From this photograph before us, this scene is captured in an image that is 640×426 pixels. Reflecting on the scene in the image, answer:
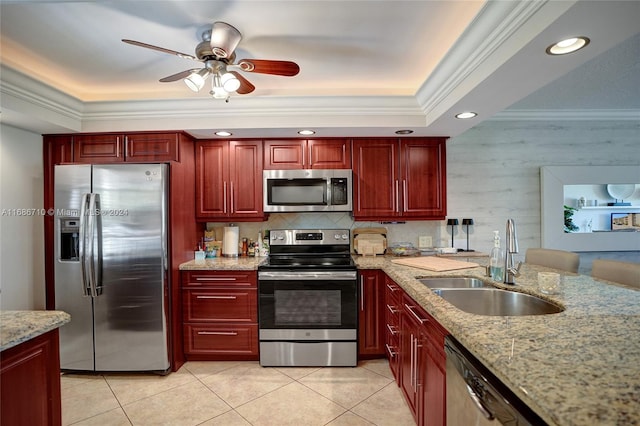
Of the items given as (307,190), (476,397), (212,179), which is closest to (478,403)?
(476,397)

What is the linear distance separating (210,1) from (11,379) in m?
1.88

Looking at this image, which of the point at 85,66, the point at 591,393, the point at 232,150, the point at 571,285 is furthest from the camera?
the point at 232,150

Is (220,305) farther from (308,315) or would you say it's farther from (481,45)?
(481,45)

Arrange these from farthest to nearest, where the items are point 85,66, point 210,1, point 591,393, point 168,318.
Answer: point 168,318 < point 85,66 < point 210,1 < point 591,393

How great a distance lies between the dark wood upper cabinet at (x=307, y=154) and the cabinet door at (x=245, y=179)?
0.12 meters

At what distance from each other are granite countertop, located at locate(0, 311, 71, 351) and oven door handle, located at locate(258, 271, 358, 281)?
146 centimetres

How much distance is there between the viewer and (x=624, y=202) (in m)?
3.28

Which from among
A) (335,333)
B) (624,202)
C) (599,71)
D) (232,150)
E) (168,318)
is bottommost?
(335,333)

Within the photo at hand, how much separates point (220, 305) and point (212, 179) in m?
1.25

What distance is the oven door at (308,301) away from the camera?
254 centimetres

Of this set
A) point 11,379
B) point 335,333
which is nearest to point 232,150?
point 335,333

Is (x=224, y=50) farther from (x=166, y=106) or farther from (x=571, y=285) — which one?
(x=571, y=285)

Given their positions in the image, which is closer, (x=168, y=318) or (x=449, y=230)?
(x=168, y=318)

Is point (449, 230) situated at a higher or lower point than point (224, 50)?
lower
